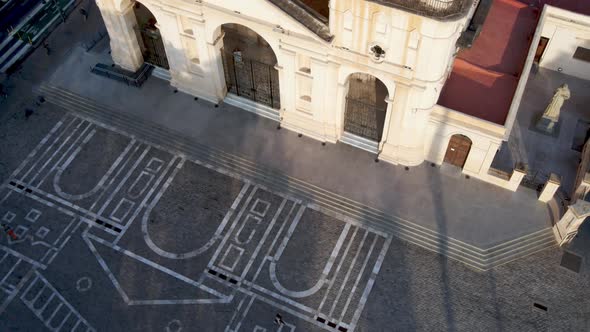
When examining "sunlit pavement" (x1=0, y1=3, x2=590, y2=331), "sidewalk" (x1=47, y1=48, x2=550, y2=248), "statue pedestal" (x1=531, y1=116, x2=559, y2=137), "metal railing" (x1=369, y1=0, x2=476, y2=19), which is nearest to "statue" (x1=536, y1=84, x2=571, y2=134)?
"statue pedestal" (x1=531, y1=116, x2=559, y2=137)

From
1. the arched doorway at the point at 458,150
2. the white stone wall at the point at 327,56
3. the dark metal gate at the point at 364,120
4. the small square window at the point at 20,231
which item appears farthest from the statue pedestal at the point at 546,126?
the small square window at the point at 20,231

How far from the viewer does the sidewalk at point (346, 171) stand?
4319 centimetres

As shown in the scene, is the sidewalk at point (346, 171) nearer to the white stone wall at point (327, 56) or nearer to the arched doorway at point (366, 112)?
the white stone wall at point (327, 56)

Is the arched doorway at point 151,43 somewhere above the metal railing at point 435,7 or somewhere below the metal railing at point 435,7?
below

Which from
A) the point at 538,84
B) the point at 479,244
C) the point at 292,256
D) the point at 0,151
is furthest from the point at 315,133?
the point at 0,151

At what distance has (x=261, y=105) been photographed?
4888cm

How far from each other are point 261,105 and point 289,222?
Result: 35.6 ft

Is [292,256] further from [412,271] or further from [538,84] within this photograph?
[538,84]

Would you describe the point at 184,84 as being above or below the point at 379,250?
above

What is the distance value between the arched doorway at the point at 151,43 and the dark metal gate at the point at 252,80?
5950mm

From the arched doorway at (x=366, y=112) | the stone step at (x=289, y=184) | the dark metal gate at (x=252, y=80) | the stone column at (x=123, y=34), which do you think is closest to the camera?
the stone step at (x=289, y=184)

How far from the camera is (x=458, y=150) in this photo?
44.3 metres

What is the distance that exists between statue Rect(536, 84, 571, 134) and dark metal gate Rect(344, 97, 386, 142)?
12744 millimetres

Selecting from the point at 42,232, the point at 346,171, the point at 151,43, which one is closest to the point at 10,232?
the point at 42,232
